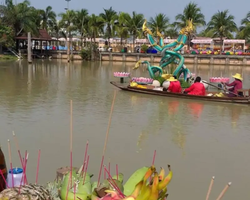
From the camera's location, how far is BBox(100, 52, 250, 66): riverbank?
34.8m

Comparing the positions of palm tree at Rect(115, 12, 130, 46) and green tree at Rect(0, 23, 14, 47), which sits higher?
palm tree at Rect(115, 12, 130, 46)

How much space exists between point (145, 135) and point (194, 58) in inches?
1172

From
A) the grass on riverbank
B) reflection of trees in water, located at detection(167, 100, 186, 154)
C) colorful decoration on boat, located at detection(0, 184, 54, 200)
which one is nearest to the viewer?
colorful decoration on boat, located at detection(0, 184, 54, 200)

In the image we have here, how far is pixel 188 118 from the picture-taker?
9047mm

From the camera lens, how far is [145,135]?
289 inches

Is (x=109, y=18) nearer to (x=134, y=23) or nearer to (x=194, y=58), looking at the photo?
(x=134, y=23)

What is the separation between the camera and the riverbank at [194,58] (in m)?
34.8

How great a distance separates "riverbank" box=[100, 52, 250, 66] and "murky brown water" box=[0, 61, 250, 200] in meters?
25.0

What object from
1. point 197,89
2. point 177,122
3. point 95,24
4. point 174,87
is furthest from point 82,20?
point 177,122

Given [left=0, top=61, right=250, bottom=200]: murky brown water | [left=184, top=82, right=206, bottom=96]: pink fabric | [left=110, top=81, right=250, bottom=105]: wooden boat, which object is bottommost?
[left=0, top=61, right=250, bottom=200]: murky brown water

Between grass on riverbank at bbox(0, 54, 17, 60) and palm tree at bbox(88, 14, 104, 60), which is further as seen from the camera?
Result: palm tree at bbox(88, 14, 104, 60)

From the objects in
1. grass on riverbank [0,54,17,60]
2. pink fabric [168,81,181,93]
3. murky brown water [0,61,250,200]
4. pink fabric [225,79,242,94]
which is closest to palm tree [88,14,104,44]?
grass on riverbank [0,54,17,60]

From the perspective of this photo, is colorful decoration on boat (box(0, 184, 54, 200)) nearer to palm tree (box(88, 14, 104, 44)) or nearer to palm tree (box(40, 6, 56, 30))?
palm tree (box(88, 14, 104, 44))

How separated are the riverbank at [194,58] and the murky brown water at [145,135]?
24955 mm
